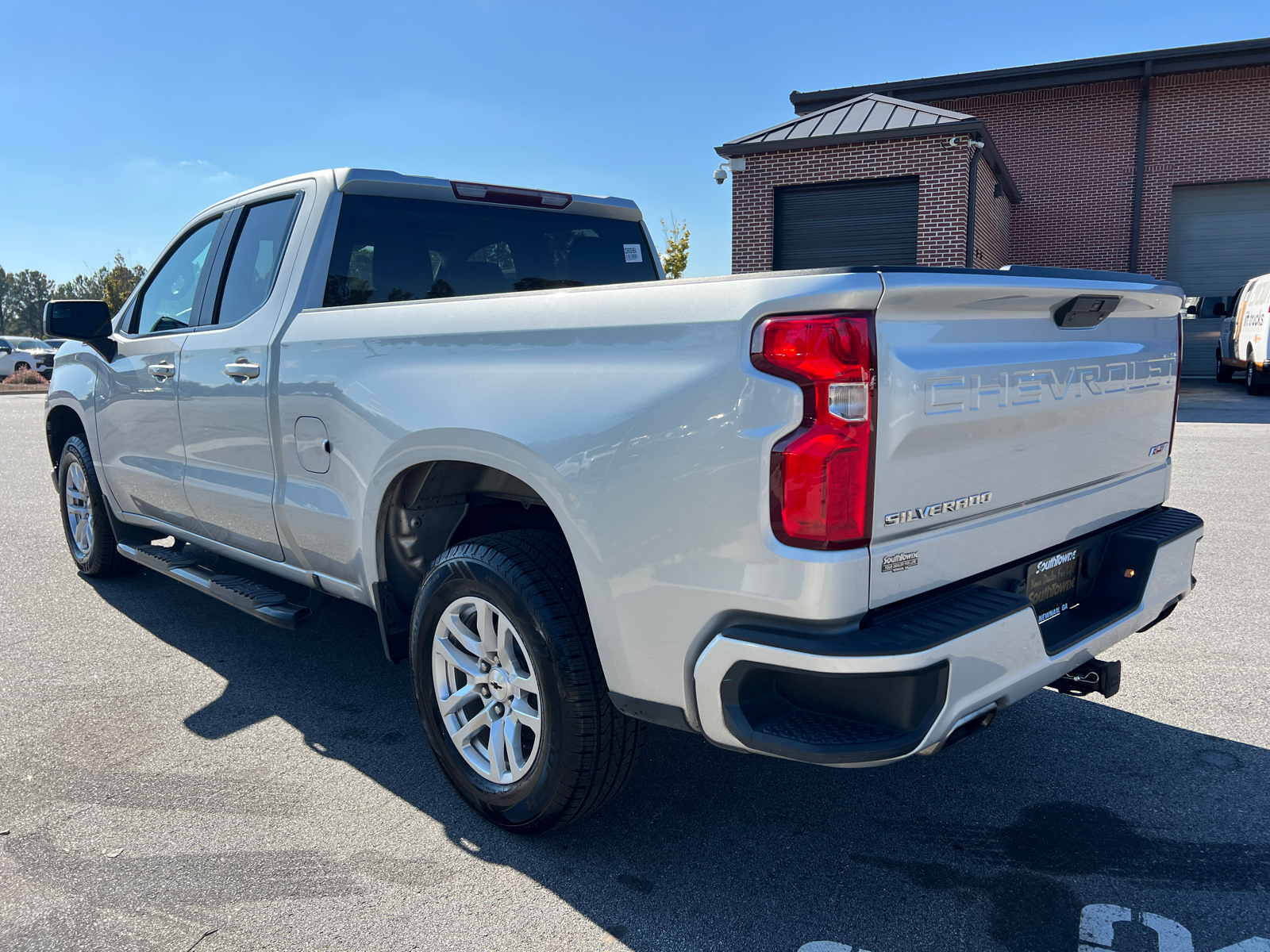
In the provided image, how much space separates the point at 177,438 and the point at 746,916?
318 cm

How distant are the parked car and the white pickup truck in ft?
107

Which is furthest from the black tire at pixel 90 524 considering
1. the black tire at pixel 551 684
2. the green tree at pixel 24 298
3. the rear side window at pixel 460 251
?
the green tree at pixel 24 298

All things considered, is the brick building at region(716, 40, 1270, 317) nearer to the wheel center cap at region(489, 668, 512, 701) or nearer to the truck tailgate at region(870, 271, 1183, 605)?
the truck tailgate at region(870, 271, 1183, 605)

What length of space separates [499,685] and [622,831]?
22.7 inches

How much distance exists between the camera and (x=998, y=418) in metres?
2.28

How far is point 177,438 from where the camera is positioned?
4156 mm

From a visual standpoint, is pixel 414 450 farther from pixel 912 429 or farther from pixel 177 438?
pixel 177 438

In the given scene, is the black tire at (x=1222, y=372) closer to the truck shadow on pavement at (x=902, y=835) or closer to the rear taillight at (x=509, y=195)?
the truck shadow on pavement at (x=902, y=835)

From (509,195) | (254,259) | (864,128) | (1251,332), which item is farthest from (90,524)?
(1251,332)

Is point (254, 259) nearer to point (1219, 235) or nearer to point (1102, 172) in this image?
point (1102, 172)

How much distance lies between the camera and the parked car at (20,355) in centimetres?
3161

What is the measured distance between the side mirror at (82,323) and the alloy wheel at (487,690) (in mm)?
3002

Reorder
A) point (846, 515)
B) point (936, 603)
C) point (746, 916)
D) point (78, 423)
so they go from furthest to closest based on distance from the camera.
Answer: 1. point (78, 423)
2. point (746, 916)
3. point (936, 603)
4. point (846, 515)

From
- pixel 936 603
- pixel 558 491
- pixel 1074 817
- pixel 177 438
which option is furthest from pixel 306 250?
pixel 1074 817
